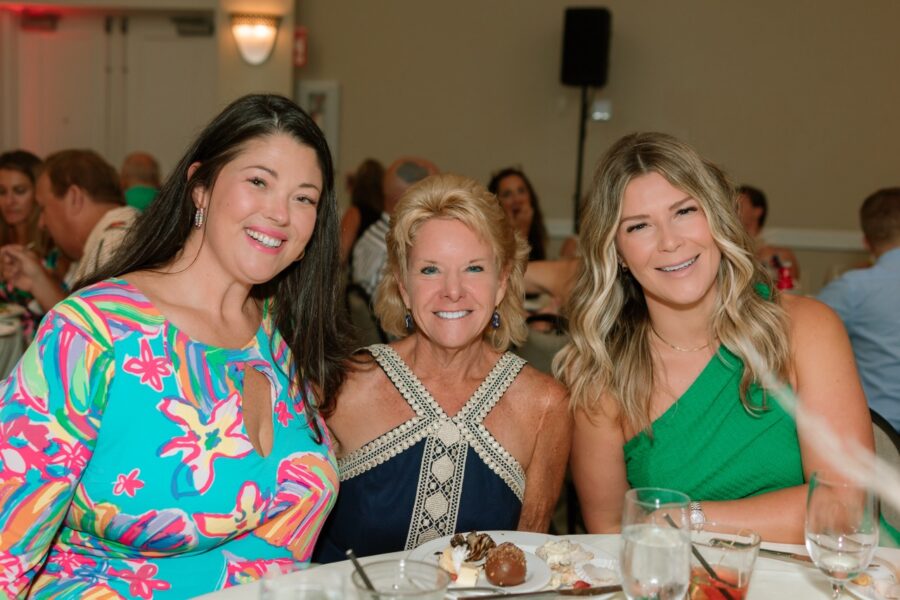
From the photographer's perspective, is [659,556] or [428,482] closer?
[659,556]

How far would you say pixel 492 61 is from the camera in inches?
326

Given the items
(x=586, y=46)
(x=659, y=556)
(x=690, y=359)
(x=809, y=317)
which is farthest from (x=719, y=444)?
(x=586, y=46)

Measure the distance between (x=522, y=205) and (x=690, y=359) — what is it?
4147 mm

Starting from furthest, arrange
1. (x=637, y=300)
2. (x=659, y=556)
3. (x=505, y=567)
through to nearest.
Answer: (x=637, y=300) < (x=505, y=567) < (x=659, y=556)

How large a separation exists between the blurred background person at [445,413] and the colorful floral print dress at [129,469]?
409 millimetres

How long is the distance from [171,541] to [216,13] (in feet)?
23.2

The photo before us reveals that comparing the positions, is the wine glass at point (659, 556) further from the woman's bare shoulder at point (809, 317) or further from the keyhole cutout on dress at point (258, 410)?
the woman's bare shoulder at point (809, 317)

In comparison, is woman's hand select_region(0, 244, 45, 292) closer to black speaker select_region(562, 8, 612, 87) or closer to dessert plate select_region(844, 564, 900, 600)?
dessert plate select_region(844, 564, 900, 600)

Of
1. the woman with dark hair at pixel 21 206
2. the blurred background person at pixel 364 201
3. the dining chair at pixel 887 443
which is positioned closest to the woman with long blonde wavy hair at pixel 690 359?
the dining chair at pixel 887 443

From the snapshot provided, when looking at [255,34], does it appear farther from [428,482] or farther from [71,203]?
Answer: [428,482]

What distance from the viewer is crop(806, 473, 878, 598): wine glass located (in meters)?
1.31

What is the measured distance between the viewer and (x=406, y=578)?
3.88ft

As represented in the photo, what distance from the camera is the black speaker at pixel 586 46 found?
7.67 meters

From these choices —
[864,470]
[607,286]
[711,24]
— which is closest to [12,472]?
[607,286]
